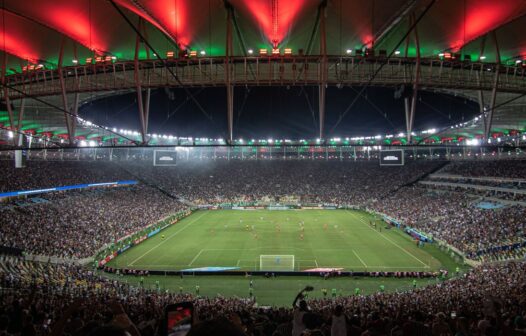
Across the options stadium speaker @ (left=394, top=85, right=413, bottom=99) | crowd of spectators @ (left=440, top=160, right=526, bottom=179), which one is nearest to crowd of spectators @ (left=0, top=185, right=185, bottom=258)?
stadium speaker @ (left=394, top=85, right=413, bottom=99)

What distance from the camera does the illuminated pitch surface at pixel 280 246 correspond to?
99.2 ft

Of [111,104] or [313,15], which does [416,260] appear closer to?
[313,15]

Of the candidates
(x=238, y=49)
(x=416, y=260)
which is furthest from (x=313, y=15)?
(x=416, y=260)

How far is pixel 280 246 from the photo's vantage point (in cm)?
3622

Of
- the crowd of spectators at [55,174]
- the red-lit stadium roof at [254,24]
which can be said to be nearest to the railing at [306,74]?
the red-lit stadium roof at [254,24]

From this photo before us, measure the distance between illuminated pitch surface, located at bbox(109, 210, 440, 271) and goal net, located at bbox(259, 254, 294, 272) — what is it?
53 cm

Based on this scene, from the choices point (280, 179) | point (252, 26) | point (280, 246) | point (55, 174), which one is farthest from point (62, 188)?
point (280, 179)

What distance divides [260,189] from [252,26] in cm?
5281

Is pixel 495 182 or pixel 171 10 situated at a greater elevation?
pixel 171 10

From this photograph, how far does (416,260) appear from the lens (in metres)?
30.8

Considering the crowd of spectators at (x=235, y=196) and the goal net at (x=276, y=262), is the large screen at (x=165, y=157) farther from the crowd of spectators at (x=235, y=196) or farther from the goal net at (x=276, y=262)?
the goal net at (x=276, y=262)

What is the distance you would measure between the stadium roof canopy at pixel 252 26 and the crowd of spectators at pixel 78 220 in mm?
13210

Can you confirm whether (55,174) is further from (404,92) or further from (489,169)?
(489,169)

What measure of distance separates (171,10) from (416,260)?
2861 cm
